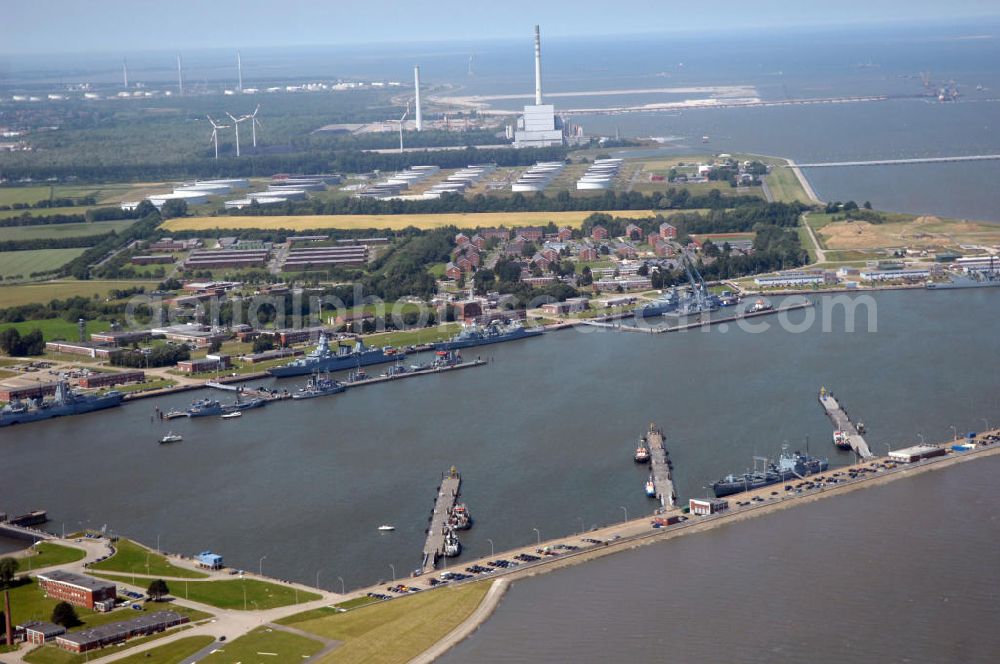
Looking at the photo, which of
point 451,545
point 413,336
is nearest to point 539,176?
point 413,336

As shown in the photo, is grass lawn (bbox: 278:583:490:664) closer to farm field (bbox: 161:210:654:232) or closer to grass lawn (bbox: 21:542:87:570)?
grass lawn (bbox: 21:542:87:570)

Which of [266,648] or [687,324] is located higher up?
[687,324]

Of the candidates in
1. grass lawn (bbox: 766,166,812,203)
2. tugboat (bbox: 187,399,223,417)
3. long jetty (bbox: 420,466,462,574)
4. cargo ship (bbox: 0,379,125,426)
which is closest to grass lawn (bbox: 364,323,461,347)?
tugboat (bbox: 187,399,223,417)

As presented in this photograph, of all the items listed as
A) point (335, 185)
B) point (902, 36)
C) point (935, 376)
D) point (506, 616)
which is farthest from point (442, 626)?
point (902, 36)

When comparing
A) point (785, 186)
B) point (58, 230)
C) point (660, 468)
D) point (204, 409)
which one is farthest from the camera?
point (785, 186)

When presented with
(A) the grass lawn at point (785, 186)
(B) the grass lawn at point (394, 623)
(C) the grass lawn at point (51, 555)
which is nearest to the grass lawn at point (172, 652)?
(B) the grass lawn at point (394, 623)

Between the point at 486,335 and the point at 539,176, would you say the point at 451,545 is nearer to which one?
the point at 486,335
